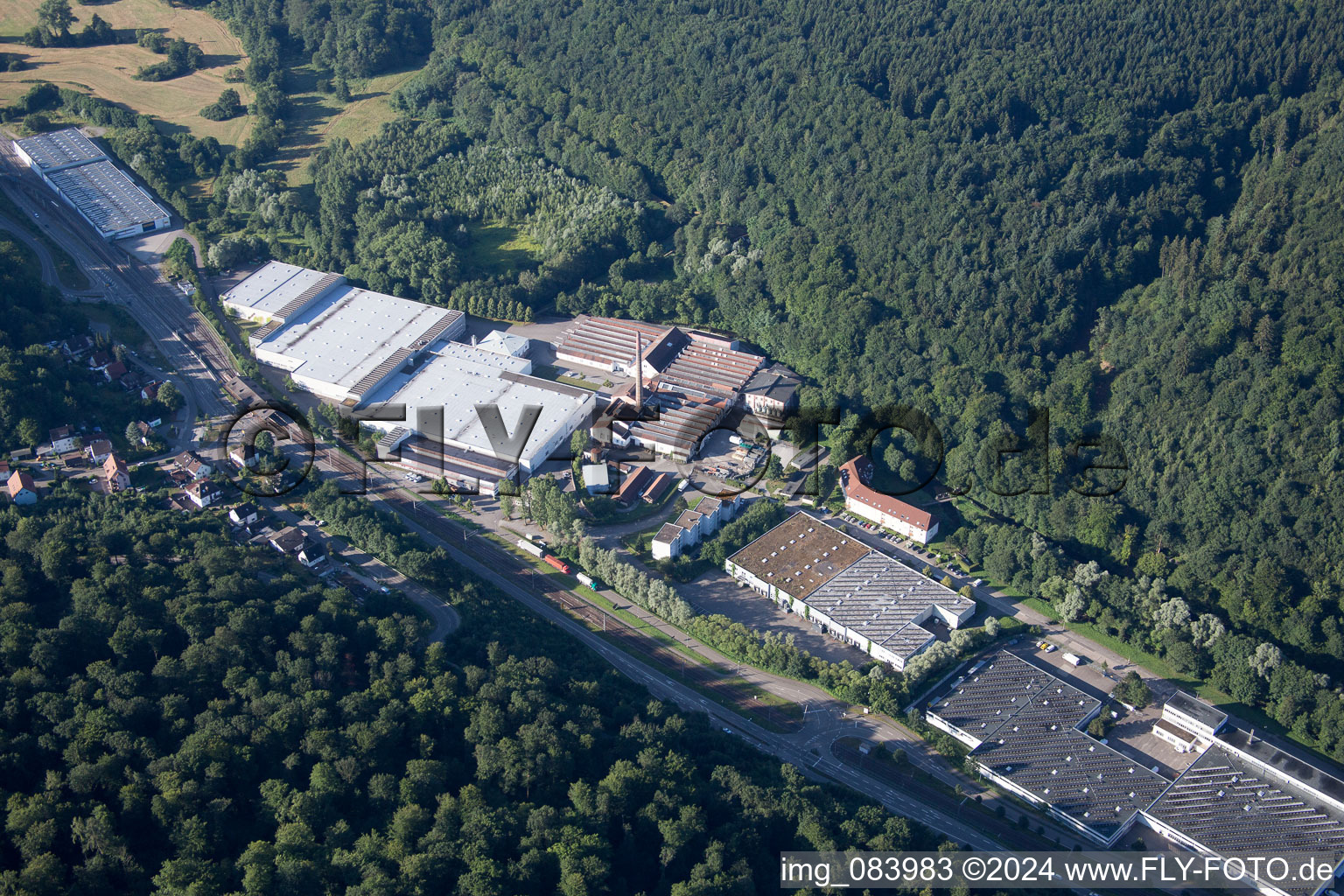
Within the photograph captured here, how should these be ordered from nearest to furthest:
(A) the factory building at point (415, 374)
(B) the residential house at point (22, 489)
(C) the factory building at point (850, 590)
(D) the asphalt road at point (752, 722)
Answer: (D) the asphalt road at point (752, 722) < (C) the factory building at point (850, 590) < (B) the residential house at point (22, 489) < (A) the factory building at point (415, 374)

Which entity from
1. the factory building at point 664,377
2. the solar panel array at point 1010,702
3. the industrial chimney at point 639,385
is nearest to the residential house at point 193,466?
the factory building at point 664,377

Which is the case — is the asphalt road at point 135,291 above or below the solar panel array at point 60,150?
below

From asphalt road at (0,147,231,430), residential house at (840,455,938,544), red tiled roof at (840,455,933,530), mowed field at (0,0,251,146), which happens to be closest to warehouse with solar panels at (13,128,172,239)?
asphalt road at (0,147,231,430)

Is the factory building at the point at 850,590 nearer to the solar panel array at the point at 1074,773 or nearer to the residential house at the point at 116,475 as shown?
the solar panel array at the point at 1074,773

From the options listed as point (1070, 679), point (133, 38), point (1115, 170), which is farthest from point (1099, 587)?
point (133, 38)

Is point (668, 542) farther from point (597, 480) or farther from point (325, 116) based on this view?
point (325, 116)

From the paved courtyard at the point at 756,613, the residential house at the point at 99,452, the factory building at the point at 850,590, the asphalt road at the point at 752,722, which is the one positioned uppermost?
the factory building at the point at 850,590

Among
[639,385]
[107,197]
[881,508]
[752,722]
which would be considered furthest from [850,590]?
[107,197]

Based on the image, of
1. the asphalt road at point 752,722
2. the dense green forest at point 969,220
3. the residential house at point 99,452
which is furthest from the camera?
the residential house at point 99,452

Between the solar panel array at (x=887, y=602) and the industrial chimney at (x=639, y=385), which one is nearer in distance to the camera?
the solar panel array at (x=887, y=602)
